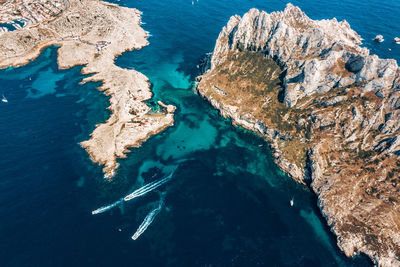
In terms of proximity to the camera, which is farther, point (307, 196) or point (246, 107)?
point (246, 107)

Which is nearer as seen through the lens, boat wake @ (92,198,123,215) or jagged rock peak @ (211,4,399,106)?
boat wake @ (92,198,123,215)

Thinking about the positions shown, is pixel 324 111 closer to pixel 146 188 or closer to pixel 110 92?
pixel 146 188

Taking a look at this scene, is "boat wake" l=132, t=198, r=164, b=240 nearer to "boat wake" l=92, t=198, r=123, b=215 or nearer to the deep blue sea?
the deep blue sea

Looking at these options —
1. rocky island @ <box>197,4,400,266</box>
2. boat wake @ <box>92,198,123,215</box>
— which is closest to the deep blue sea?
boat wake @ <box>92,198,123,215</box>

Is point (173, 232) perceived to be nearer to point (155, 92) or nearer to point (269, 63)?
point (155, 92)

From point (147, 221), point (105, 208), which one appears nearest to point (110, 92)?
point (105, 208)

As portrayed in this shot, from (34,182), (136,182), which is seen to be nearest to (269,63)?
(136,182)
